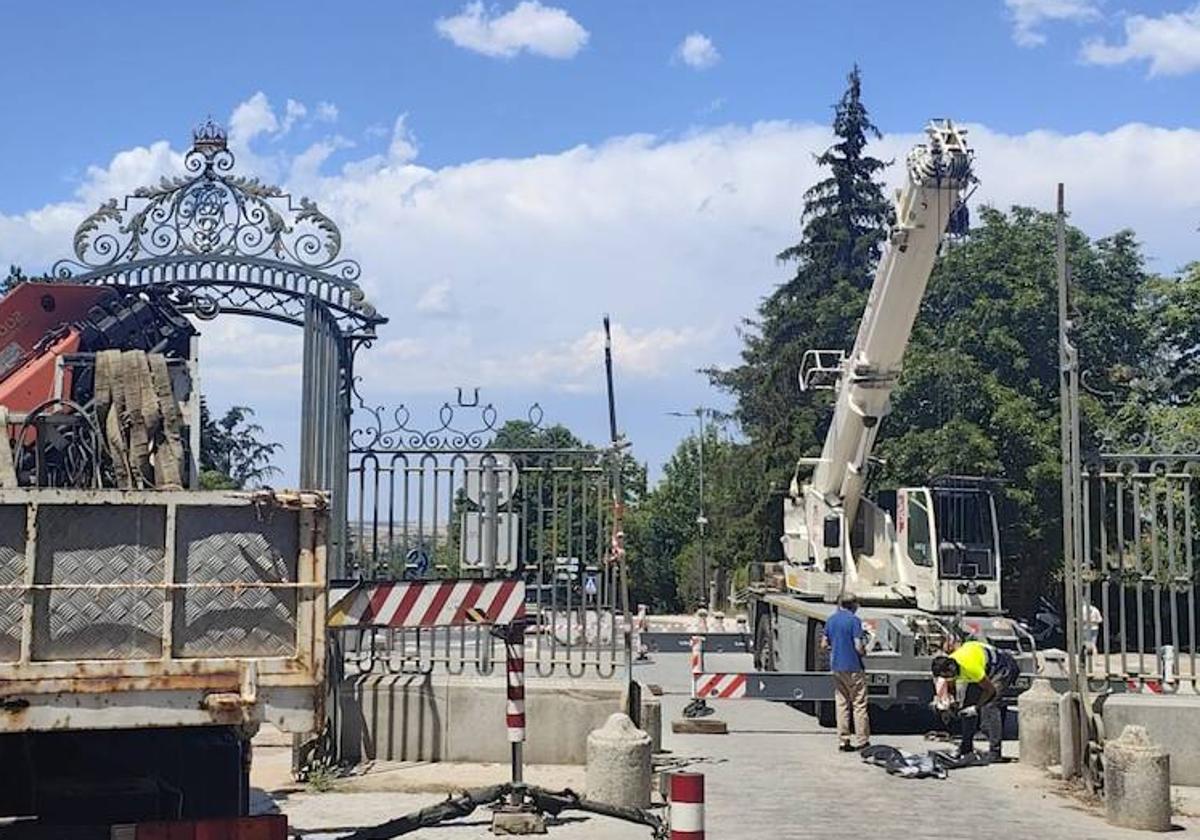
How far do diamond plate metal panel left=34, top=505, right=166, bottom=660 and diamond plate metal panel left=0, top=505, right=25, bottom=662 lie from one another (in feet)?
0.24

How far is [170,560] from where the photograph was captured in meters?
5.97

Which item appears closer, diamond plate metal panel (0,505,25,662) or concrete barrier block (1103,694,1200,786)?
diamond plate metal panel (0,505,25,662)

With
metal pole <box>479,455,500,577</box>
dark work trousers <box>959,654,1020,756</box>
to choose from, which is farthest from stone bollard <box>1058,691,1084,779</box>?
metal pole <box>479,455,500,577</box>

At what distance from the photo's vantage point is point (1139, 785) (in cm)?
1008

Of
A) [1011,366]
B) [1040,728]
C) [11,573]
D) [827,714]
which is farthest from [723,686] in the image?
[1011,366]

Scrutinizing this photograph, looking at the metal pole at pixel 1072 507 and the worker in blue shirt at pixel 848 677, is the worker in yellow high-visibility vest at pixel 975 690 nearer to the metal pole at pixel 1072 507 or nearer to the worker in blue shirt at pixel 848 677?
the worker in blue shirt at pixel 848 677

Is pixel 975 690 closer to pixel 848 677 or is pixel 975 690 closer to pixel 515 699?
pixel 848 677

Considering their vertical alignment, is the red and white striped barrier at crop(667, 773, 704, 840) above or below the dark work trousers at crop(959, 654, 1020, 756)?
above

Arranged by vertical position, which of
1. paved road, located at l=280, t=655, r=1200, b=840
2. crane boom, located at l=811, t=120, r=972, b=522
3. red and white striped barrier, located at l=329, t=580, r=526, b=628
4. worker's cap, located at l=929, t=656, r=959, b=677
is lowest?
paved road, located at l=280, t=655, r=1200, b=840

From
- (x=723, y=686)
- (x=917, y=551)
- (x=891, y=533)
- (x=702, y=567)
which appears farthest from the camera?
(x=702, y=567)

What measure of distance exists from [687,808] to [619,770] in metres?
4.22

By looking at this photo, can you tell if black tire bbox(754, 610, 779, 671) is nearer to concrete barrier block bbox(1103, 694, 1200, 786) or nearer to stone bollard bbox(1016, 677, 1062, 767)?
stone bollard bbox(1016, 677, 1062, 767)

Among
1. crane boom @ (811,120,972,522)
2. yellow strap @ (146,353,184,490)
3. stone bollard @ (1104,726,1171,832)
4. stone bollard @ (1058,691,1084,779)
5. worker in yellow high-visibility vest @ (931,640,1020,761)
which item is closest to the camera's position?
yellow strap @ (146,353,184,490)

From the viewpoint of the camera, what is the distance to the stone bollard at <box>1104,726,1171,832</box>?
1005cm
